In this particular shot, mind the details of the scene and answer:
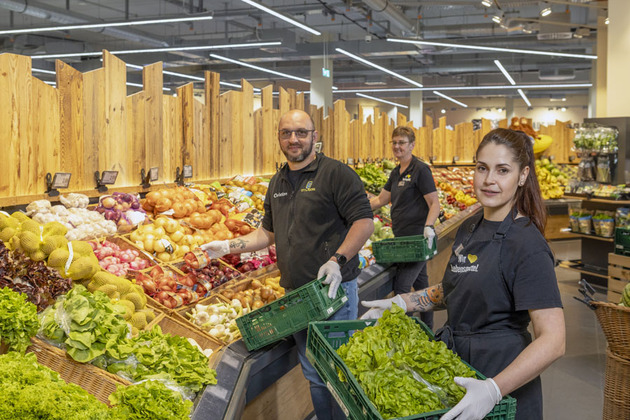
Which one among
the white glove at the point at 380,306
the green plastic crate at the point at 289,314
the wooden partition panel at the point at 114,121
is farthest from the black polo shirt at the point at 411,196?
the white glove at the point at 380,306

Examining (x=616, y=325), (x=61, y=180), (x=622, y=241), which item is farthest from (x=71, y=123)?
(x=622, y=241)

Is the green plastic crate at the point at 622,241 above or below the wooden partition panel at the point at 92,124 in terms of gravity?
below

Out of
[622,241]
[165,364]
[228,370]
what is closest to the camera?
[165,364]

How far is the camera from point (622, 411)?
3.58 m

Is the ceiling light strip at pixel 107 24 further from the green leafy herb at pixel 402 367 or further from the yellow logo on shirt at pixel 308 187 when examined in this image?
the green leafy herb at pixel 402 367

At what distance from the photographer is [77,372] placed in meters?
2.38

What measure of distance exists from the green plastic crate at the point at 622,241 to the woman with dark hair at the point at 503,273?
467 centimetres

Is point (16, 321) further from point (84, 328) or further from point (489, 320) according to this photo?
point (489, 320)

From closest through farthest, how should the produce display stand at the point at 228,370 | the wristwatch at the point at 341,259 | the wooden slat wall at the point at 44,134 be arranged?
1. the produce display stand at the point at 228,370
2. the wristwatch at the point at 341,259
3. the wooden slat wall at the point at 44,134

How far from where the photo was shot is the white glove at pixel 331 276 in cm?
298

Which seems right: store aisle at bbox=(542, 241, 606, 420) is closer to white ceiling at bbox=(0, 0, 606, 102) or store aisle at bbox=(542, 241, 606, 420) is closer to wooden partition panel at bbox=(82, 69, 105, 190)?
wooden partition panel at bbox=(82, 69, 105, 190)

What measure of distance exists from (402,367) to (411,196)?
3905 mm

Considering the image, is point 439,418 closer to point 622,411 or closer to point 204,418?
point 204,418

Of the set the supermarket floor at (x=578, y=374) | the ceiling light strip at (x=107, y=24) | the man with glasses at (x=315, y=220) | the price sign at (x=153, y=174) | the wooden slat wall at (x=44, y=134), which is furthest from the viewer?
the ceiling light strip at (x=107, y=24)
